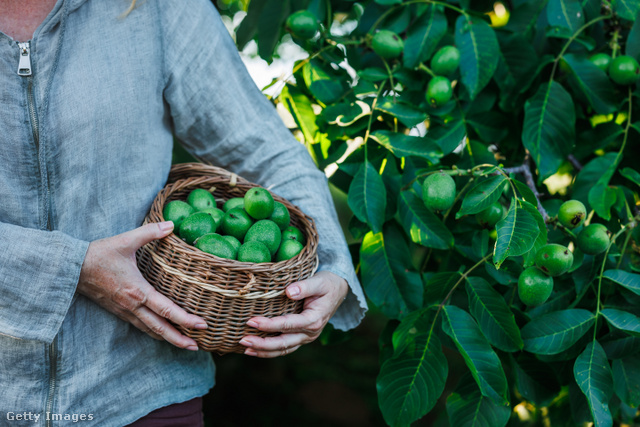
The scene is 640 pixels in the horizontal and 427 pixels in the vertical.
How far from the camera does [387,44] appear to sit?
1.44 metres

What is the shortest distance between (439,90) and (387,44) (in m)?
0.21

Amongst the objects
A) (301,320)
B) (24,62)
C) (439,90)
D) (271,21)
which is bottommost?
(301,320)

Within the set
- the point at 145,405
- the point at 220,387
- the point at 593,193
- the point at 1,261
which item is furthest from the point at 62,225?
the point at 220,387

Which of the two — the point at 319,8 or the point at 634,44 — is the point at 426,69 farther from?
the point at 634,44

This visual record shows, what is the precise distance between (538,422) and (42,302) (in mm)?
1947

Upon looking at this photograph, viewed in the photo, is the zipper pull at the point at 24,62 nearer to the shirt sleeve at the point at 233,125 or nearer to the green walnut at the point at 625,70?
the shirt sleeve at the point at 233,125

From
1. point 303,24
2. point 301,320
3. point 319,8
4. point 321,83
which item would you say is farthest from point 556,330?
point 319,8

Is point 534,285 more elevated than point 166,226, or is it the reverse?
point 166,226

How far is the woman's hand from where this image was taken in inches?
40.1

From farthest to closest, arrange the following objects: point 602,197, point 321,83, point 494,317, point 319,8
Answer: point 319,8 → point 321,83 → point 602,197 → point 494,317

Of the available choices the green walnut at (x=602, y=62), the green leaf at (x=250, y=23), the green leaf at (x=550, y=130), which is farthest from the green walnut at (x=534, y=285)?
the green leaf at (x=250, y=23)

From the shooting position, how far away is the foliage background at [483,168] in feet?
3.84

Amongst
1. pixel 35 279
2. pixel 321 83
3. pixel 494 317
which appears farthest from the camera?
pixel 321 83

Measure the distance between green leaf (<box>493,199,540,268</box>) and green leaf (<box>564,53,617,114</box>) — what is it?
570 millimetres
